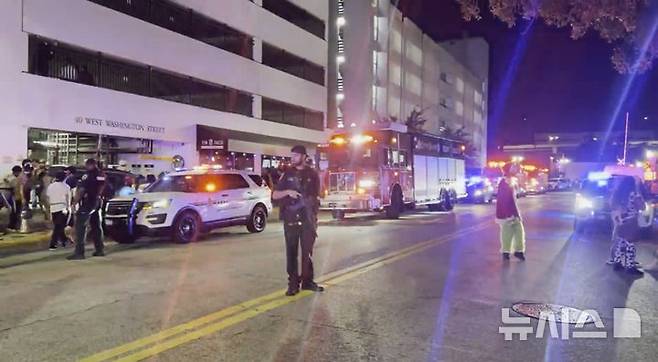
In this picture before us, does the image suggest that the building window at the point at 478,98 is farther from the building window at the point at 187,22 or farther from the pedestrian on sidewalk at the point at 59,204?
the pedestrian on sidewalk at the point at 59,204

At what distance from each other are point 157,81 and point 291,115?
518 inches

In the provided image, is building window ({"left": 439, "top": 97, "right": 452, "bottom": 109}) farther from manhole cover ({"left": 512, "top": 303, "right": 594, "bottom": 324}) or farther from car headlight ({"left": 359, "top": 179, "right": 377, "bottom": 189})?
manhole cover ({"left": 512, "top": 303, "right": 594, "bottom": 324})

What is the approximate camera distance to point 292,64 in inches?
1553

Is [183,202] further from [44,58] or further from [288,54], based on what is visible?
[288,54]

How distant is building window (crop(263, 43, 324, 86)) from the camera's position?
36750 millimetres

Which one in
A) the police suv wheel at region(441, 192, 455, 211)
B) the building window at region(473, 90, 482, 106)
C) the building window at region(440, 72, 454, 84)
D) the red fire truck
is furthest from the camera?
the building window at region(473, 90, 482, 106)

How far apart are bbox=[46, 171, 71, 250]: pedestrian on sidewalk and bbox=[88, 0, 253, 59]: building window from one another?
14.6m

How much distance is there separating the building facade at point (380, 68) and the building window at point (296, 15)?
645 cm

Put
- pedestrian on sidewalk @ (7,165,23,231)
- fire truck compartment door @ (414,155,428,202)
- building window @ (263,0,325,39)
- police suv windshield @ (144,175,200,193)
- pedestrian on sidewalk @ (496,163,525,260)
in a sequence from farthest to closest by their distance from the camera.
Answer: building window @ (263,0,325,39) < fire truck compartment door @ (414,155,428,202) < pedestrian on sidewalk @ (7,165,23,231) < police suv windshield @ (144,175,200,193) < pedestrian on sidewalk @ (496,163,525,260)

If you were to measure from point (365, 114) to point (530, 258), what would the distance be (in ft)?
124

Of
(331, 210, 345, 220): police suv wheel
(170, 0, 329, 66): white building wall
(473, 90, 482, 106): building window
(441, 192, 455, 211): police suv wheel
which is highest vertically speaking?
(473, 90, 482, 106): building window

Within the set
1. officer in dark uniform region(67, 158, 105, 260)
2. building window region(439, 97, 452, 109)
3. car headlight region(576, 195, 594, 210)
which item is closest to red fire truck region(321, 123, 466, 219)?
car headlight region(576, 195, 594, 210)
